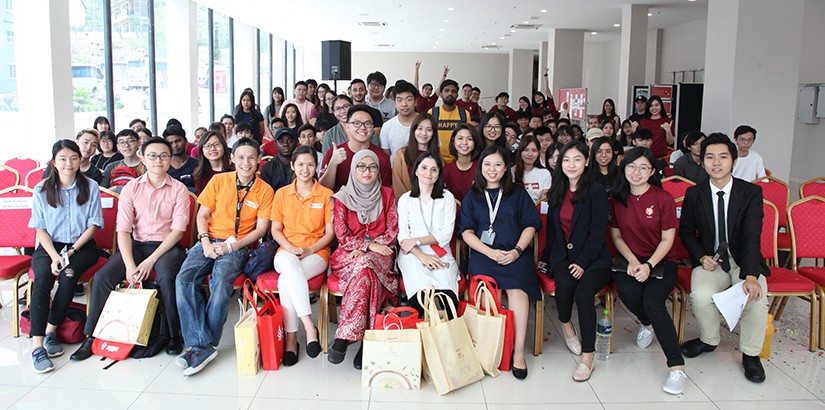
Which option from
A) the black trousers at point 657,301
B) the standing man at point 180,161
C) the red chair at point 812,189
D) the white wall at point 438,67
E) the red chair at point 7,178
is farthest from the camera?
the white wall at point 438,67

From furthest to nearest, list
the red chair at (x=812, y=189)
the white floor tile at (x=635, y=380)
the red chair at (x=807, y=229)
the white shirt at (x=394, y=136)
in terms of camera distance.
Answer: the red chair at (x=812, y=189), the white shirt at (x=394, y=136), the red chair at (x=807, y=229), the white floor tile at (x=635, y=380)

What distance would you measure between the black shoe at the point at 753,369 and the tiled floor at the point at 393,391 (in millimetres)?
36

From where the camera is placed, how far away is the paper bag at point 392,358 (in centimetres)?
308

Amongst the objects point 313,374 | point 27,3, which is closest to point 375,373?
point 313,374

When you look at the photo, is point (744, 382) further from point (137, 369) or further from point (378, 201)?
point (137, 369)

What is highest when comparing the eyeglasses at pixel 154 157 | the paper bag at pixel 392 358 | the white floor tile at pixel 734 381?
the eyeglasses at pixel 154 157

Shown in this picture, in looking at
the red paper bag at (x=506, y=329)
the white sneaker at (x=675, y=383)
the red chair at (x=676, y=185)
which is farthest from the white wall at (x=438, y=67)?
the white sneaker at (x=675, y=383)

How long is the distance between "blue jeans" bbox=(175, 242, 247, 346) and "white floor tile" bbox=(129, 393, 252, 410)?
0.41 metres

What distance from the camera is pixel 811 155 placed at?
34.3ft

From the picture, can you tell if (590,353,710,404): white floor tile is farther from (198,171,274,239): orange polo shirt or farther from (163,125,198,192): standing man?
(163,125,198,192): standing man

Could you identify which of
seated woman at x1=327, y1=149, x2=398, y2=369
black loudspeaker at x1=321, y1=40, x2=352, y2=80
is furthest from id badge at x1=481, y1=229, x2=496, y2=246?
black loudspeaker at x1=321, y1=40, x2=352, y2=80

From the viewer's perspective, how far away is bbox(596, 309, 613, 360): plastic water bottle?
3547mm

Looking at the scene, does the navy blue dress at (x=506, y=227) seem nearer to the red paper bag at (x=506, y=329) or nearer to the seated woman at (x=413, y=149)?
the red paper bag at (x=506, y=329)

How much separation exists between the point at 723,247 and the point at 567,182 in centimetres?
93
